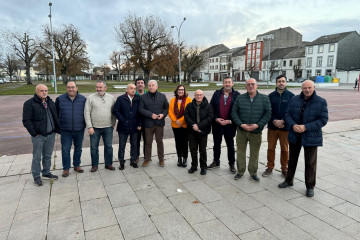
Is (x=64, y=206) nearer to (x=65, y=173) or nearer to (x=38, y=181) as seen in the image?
(x=38, y=181)

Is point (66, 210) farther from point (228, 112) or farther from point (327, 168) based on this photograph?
point (327, 168)

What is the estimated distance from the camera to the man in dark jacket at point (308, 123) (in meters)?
3.92

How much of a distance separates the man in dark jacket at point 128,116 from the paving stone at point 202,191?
153 cm

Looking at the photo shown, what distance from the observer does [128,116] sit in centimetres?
522

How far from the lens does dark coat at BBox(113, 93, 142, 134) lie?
16.9 feet

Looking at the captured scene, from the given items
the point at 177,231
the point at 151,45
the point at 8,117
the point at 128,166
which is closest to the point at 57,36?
the point at 151,45

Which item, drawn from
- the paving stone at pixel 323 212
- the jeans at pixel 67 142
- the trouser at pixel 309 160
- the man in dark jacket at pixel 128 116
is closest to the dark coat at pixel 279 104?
the trouser at pixel 309 160

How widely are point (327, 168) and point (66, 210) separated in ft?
17.4

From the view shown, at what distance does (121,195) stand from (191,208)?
1.27 m

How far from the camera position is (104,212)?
363cm

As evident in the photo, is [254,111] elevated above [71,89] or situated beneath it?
situated beneath

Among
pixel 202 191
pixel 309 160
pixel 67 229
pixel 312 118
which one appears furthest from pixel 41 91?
pixel 309 160

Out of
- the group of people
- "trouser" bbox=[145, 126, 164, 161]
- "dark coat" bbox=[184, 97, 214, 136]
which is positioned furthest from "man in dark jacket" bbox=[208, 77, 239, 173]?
"trouser" bbox=[145, 126, 164, 161]

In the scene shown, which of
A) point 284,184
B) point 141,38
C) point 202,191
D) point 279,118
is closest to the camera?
point 202,191
